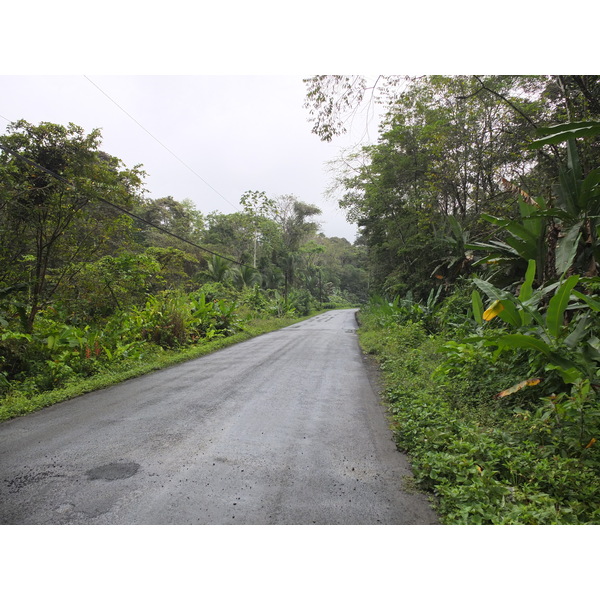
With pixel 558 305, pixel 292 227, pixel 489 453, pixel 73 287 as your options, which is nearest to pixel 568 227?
pixel 558 305

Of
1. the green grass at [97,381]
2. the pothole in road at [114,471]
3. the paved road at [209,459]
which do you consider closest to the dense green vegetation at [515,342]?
the paved road at [209,459]

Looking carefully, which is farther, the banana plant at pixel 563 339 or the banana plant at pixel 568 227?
the banana plant at pixel 568 227

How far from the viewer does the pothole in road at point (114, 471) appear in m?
2.64

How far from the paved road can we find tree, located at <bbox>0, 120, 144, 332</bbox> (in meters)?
3.44

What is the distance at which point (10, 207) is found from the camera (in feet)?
20.1

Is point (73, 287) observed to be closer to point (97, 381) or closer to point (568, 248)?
point (97, 381)

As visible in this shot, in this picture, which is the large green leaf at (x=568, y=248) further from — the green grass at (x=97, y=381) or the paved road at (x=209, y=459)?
the green grass at (x=97, y=381)

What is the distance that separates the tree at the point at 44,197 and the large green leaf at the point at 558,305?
7.08 meters

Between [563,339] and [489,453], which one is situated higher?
[563,339]

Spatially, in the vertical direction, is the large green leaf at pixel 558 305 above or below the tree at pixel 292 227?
below

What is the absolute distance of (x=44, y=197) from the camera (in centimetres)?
646

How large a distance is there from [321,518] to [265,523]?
34 cm

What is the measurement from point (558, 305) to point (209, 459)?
3.31 m

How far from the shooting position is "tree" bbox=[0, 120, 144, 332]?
244 inches
